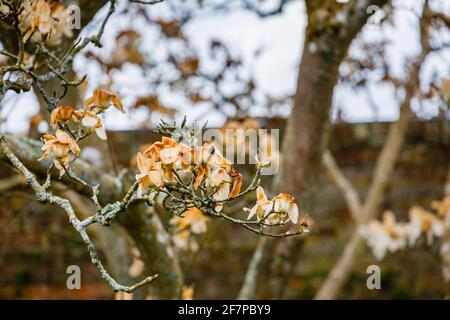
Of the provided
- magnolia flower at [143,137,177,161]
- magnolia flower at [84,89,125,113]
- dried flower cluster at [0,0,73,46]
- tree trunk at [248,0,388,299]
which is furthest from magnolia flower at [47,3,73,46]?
tree trunk at [248,0,388,299]

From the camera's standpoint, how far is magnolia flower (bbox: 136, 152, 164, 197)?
101 cm

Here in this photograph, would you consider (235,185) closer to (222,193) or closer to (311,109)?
(222,193)

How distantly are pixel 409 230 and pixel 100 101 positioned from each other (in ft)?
6.28

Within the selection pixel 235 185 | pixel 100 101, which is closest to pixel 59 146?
pixel 100 101

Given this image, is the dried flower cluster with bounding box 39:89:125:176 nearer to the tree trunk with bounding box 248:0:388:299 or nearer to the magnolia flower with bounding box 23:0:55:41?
the magnolia flower with bounding box 23:0:55:41

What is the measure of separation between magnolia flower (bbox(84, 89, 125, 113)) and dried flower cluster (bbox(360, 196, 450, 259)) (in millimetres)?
1658

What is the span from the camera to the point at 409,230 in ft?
8.99

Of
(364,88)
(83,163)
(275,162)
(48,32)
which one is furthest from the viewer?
(364,88)

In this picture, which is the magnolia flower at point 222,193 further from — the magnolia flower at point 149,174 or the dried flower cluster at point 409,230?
the dried flower cluster at point 409,230

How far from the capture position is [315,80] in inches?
80.2
